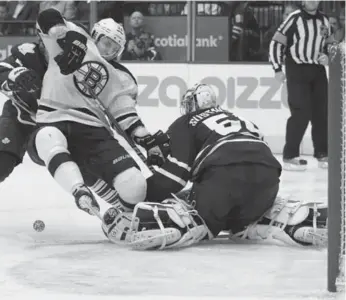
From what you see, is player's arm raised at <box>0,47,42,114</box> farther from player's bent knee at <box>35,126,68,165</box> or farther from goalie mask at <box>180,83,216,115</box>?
goalie mask at <box>180,83,216,115</box>

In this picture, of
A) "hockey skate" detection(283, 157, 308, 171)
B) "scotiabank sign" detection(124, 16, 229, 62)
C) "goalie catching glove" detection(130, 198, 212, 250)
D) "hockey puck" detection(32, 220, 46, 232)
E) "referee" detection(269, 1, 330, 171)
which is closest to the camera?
"goalie catching glove" detection(130, 198, 212, 250)

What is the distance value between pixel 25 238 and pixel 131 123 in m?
0.65

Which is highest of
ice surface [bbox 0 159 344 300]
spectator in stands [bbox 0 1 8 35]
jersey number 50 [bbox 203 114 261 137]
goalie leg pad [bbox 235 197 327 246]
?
spectator in stands [bbox 0 1 8 35]

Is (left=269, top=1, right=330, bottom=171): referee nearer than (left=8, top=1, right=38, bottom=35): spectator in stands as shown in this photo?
Yes

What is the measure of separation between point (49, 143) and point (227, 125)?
710 mm

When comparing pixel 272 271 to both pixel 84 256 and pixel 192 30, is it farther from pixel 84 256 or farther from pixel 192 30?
pixel 192 30

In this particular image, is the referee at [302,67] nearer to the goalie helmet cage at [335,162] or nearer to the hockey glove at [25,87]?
the hockey glove at [25,87]

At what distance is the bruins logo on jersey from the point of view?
450cm

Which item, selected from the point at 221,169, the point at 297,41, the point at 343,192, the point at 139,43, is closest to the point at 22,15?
the point at 139,43

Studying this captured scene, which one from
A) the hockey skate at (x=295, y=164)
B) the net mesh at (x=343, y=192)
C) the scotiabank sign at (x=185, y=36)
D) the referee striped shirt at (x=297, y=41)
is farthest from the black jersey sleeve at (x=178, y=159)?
the scotiabank sign at (x=185, y=36)

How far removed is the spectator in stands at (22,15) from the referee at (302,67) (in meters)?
2.01

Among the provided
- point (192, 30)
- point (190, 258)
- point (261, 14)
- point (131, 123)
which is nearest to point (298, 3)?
point (261, 14)

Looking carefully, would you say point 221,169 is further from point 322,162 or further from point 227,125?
point 322,162

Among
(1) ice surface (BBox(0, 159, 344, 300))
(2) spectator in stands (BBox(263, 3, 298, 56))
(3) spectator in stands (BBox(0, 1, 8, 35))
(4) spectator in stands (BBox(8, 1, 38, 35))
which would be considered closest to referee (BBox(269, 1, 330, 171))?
(2) spectator in stands (BBox(263, 3, 298, 56))
